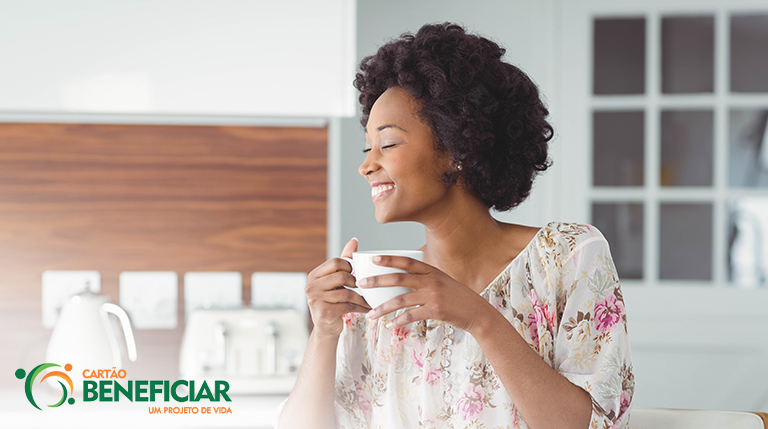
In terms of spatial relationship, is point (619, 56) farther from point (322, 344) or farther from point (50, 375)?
point (50, 375)

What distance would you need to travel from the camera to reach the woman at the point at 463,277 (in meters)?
0.89

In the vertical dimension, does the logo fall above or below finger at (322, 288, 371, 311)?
below

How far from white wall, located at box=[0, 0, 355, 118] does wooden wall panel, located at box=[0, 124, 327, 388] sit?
1.22 feet

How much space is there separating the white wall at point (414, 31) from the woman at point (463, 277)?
135 centimetres

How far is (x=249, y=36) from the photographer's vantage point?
157 cm

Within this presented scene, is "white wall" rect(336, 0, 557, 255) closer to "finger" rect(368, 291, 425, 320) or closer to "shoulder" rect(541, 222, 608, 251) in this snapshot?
"shoulder" rect(541, 222, 608, 251)

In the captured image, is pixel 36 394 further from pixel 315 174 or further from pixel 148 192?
pixel 315 174

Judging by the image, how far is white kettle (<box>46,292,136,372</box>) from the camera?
1628 mm

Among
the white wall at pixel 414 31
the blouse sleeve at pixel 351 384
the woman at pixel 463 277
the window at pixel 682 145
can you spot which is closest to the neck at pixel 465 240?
the woman at pixel 463 277

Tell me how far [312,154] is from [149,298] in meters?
0.68

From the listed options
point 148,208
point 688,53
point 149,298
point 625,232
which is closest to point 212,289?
point 149,298

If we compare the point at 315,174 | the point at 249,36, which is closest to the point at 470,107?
the point at 249,36

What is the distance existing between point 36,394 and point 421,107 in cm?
137

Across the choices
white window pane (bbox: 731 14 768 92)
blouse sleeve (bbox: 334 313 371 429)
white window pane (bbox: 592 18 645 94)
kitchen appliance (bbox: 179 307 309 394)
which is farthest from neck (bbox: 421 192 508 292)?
white window pane (bbox: 731 14 768 92)
